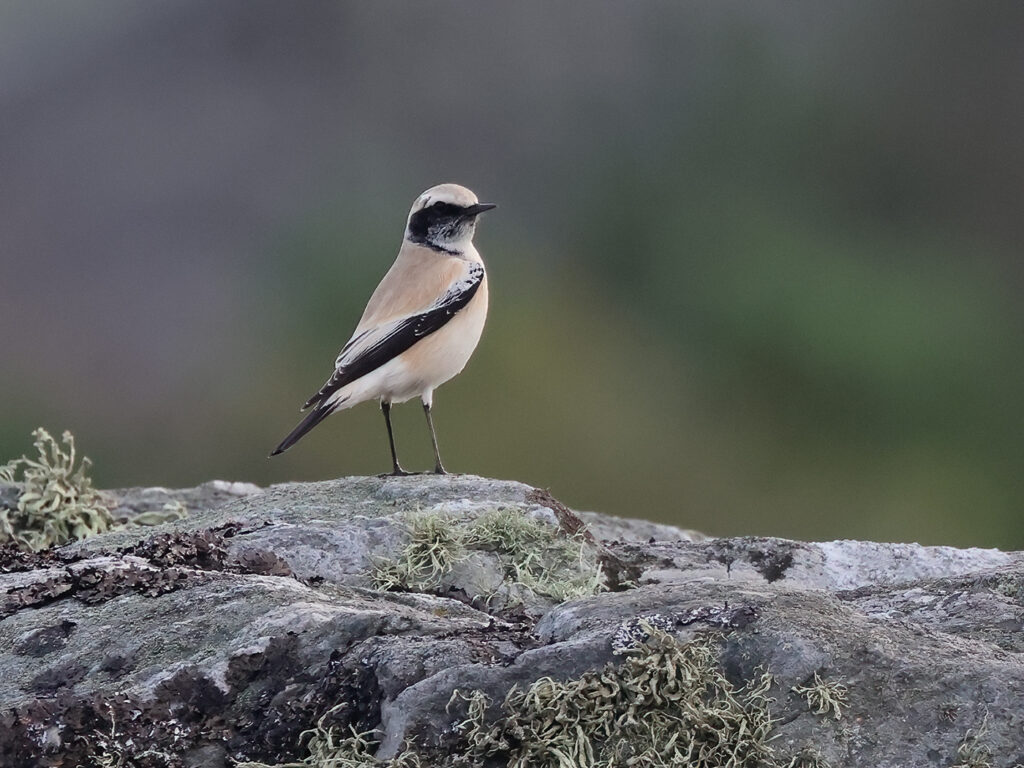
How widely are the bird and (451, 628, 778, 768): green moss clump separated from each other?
4318mm

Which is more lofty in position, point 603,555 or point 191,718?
point 603,555

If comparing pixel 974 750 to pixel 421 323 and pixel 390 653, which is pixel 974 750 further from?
pixel 421 323

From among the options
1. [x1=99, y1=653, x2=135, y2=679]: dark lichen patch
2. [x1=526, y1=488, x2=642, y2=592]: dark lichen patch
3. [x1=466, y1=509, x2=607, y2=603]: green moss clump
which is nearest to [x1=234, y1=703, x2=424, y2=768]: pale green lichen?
[x1=99, y1=653, x2=135, y2=679]: dark lichen patch

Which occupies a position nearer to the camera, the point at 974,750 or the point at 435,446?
the point at 974,750

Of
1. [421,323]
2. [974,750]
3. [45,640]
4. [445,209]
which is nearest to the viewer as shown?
[974,750]

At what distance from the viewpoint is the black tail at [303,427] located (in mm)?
7453

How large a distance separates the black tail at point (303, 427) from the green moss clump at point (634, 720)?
4.18m

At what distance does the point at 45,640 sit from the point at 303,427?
359 centimetres

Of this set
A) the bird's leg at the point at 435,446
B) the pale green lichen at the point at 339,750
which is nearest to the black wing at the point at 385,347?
the bird's leg at the point at 435,446

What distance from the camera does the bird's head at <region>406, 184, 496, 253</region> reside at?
8867 mm

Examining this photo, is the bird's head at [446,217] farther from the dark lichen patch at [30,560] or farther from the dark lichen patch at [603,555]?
the dark lichen patch at [30,560]

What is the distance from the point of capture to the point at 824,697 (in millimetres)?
3367

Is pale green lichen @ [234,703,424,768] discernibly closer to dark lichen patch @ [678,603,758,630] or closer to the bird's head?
dark lichen patch @ [678,603,758,630]

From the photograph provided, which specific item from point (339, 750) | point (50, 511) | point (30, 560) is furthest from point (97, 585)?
point (50, 511)
